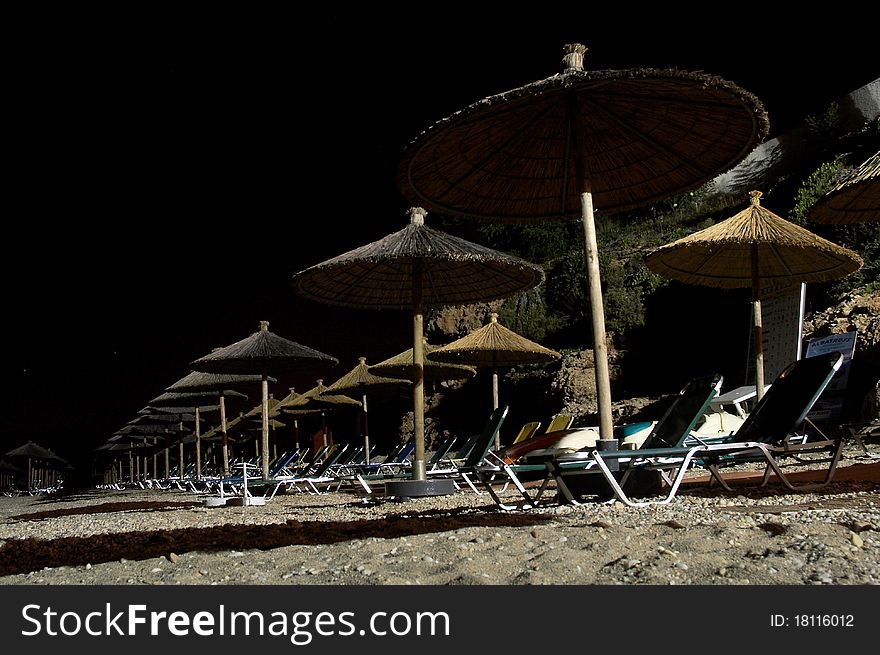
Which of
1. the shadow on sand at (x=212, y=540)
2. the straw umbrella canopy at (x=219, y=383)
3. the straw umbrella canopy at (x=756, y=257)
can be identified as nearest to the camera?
the shadow on sand at (x=212, y=540)

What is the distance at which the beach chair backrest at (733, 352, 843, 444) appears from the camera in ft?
13.9

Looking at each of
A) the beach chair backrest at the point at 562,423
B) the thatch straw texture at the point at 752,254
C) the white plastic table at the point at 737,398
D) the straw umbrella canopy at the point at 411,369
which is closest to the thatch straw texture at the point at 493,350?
the straw umbrella canopy at the point at 411,369

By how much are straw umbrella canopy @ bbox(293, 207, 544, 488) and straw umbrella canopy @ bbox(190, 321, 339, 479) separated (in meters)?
2.73

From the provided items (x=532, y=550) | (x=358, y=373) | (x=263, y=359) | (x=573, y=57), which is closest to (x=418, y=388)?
(x=573, y=57)

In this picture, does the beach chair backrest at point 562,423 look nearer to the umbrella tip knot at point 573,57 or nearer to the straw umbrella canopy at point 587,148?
the straw umbrella canopy at point 587,148

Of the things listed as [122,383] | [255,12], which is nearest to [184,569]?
[255,12]

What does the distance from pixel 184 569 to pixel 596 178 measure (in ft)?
12.5

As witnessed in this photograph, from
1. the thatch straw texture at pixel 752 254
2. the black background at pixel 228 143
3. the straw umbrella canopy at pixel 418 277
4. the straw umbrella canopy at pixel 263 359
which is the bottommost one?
the straw umbrella canopy at pixel 263 359

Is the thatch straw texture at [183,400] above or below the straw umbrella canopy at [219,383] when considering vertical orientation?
below

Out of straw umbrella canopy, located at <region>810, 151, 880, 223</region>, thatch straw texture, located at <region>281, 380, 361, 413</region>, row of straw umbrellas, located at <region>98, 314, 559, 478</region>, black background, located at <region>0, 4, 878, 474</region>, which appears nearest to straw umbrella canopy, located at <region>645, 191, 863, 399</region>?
straw umbrella canopy, located at <region>810, 151, 880, 223</region>

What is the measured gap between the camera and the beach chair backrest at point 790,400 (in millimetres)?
4250

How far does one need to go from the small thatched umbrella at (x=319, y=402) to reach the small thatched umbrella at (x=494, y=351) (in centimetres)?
424

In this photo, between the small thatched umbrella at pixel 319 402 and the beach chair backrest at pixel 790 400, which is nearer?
the beach chair backrest at pixel 790 400

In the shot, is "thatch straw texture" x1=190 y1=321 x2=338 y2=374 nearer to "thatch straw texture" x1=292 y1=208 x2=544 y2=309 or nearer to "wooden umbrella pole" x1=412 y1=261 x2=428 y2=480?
"thatch straw texture" x1=292 y1=208 x2=544 y2=309
